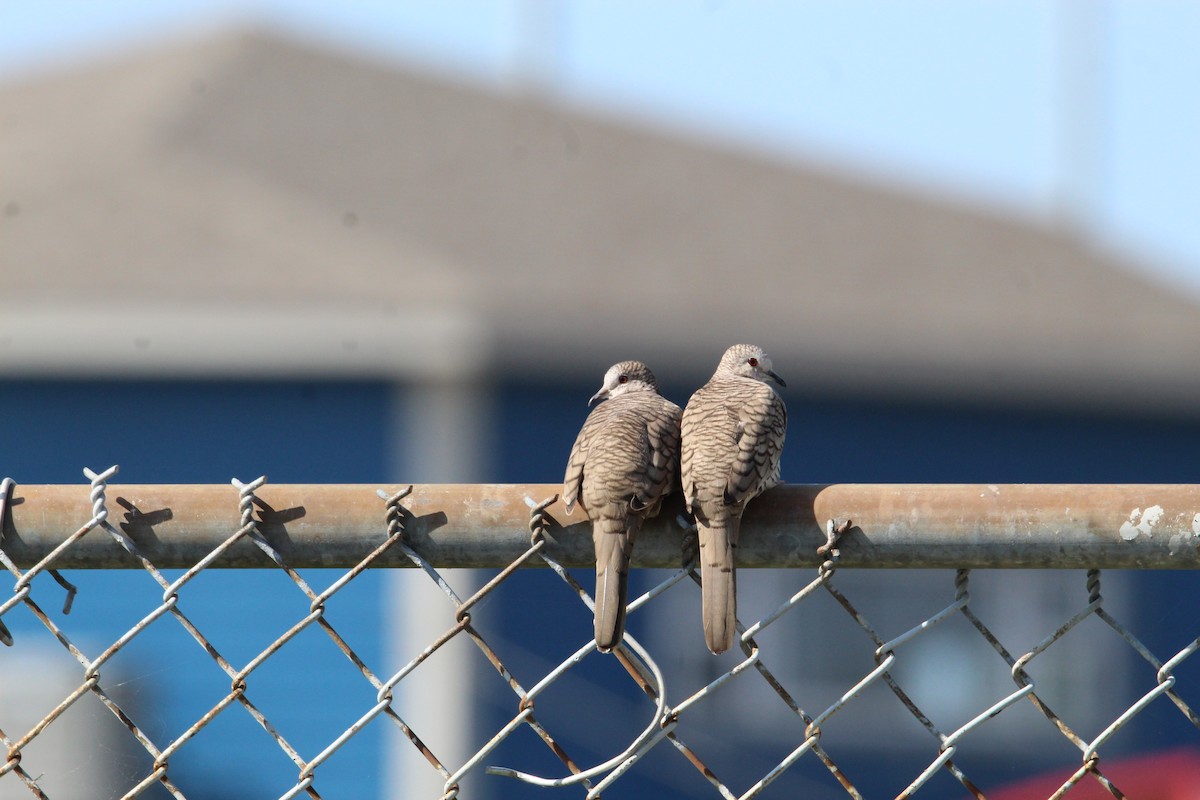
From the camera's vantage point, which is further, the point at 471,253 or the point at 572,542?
the point at 471,253

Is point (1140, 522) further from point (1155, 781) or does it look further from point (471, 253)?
point (471, 253)

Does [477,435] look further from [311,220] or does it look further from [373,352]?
[311,220]

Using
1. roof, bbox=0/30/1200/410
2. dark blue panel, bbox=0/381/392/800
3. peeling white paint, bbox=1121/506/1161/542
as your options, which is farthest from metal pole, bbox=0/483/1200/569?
roof, bbox=0/30/1200/410

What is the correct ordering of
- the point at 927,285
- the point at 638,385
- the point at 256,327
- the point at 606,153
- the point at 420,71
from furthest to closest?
1. the point at 420,71
2. the point at 606,153
3. the point at 927,285
4. the point at 256,327
5. the point at 638,385

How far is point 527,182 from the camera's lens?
14820 millimetres

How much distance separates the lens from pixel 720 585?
6.78ft

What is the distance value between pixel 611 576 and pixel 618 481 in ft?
0.49

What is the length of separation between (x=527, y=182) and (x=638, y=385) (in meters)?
11.2

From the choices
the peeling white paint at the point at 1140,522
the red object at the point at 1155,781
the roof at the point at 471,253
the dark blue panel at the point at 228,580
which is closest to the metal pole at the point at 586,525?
the peeling white paint at the point at 1140,522

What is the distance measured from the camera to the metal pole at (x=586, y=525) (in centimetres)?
196

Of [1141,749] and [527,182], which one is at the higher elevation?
[527,182]

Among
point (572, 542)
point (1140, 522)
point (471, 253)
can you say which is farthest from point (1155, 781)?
point (471, 253)

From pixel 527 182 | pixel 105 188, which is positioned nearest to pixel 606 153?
pixel 527 182

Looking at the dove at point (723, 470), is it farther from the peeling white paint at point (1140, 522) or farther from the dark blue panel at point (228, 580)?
the dark blue panel at point (228, 580)
